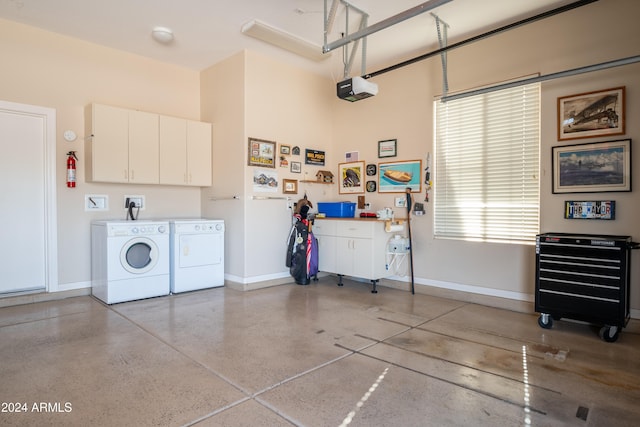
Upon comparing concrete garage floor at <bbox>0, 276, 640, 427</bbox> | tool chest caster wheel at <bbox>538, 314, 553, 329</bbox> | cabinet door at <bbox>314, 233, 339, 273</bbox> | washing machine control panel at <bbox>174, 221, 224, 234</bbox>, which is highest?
washing machine control panel at <bbox>174, 221, 224, 234</bbox>

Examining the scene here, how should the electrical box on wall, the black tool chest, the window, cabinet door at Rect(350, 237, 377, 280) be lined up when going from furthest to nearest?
cabinet door at Rect(350, 237, 377, 280), the electrical box on wall, the window, the black tool chest

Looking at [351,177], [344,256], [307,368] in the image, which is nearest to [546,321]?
[307,368]

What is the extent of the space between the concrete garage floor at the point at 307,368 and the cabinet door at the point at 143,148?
5.65ft

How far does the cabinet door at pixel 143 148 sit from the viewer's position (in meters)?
4.69

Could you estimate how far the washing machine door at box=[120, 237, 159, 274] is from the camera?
431 centimetres

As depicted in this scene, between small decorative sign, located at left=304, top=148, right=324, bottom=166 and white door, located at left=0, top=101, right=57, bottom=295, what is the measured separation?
11.0 feet

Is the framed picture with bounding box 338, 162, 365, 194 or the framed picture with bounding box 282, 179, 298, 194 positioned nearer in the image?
the framed picture with bounding box 282, 179, 298, 194

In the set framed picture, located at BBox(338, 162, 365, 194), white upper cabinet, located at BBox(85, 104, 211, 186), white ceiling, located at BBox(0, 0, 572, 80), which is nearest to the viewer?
white ceiling, located at BBox(0, 0, 572, 80)

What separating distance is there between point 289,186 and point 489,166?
9.10 feet

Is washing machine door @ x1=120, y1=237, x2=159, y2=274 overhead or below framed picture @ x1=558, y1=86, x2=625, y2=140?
below

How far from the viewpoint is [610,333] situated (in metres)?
3.11

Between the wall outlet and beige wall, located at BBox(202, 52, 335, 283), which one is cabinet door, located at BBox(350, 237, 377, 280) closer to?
beige wall, located at BBox(202, 52, 335, 283)

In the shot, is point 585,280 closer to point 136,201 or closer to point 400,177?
point 400,177

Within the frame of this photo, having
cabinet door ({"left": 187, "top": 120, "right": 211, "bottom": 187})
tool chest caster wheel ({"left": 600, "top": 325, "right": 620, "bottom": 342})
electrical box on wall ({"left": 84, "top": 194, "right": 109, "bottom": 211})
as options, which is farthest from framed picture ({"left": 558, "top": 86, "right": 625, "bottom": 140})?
electrical box on wall ({"left": 84, "top": 194, "right": 109, "bottom": 211})
